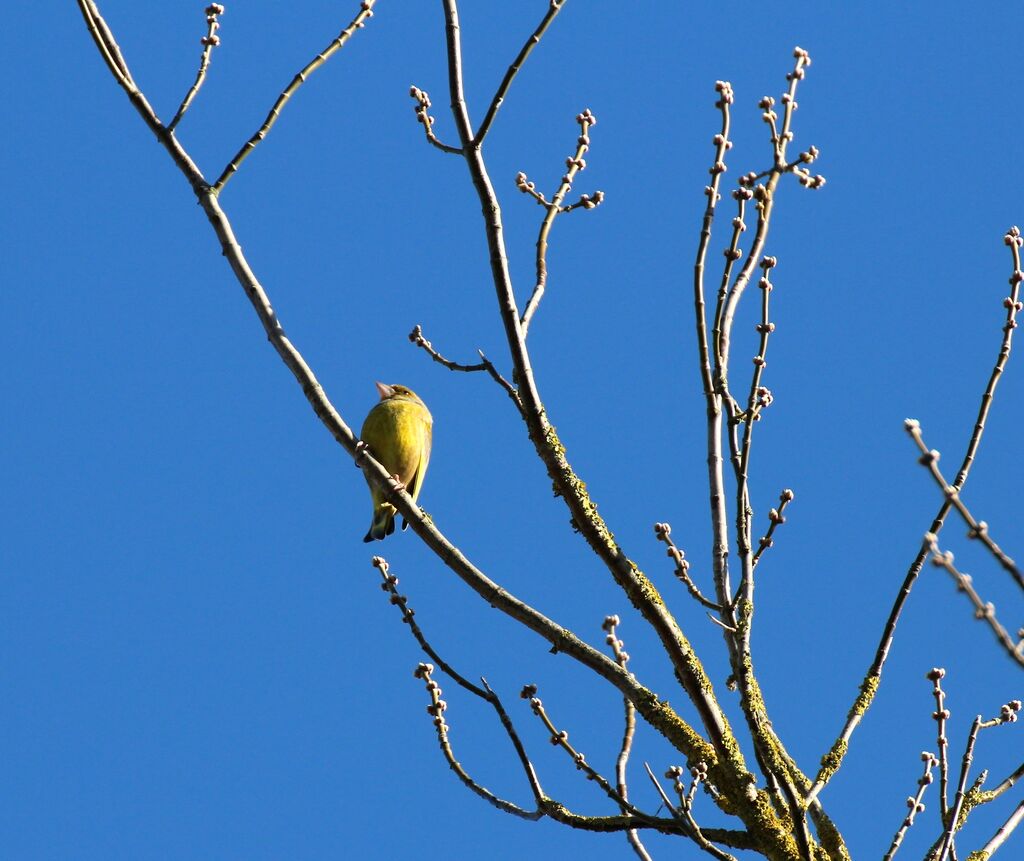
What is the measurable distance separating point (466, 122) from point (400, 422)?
4098mm

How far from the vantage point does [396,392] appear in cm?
836

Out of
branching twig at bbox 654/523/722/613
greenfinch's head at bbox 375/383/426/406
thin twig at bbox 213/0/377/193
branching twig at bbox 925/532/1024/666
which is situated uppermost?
greenfinch's head at bbox 375/383/426/406

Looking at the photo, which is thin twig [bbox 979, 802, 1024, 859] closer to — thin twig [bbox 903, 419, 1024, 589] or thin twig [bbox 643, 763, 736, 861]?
thin twig [bbox 643, 763, 736, 861]

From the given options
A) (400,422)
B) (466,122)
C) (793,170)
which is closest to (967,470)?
Result: (793,170)

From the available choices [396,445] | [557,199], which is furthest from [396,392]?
[557,199]

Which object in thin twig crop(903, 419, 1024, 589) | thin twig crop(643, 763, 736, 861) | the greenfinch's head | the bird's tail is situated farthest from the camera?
the greenfinch's head

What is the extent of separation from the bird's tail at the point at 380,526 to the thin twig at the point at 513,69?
400cm

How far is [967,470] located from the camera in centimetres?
367

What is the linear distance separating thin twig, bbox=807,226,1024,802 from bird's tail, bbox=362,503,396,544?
12.6 feet

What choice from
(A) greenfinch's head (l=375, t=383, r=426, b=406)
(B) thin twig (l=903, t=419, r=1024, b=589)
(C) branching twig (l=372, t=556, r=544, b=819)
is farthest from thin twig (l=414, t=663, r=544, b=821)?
(A) greenfinch's head (l=375, t=383, r=426, b=406)

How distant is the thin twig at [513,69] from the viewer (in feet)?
11.5

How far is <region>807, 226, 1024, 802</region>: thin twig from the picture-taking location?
143 inches

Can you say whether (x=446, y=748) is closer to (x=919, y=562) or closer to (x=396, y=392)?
(x=919, y=562)

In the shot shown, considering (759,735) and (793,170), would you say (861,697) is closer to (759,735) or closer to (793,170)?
(759,735)
